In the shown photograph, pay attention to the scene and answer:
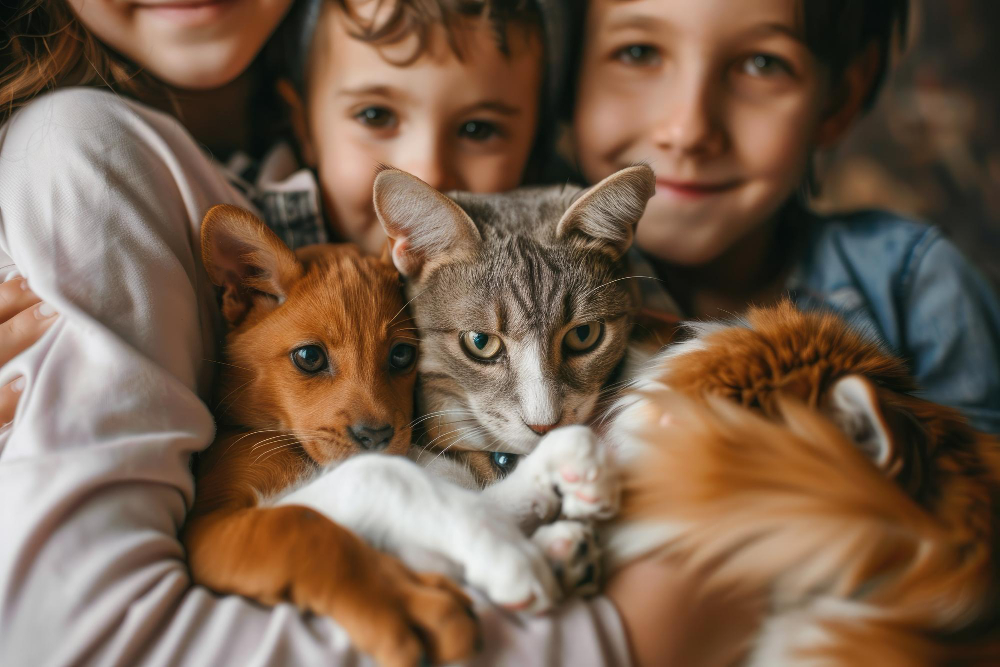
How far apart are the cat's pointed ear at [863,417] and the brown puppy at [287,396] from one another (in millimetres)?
480

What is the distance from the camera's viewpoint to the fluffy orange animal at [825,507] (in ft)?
2.20

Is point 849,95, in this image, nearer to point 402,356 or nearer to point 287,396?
point 402,356

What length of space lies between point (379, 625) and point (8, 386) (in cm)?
56

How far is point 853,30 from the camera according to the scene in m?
1.45

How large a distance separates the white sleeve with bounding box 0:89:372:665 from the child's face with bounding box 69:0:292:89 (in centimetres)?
23

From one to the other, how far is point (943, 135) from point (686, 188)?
1018mm

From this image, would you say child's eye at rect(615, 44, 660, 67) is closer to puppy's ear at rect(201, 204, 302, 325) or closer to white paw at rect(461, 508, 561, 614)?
puppy's ear at rect(201, 204, 302, 325)

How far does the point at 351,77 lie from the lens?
1.19 metres

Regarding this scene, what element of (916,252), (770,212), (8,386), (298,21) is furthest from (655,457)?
(916,252)

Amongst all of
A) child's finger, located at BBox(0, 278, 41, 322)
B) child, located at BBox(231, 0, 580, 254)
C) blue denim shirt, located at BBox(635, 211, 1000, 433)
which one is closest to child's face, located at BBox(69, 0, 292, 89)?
child, located at BBox(231, 0, 580, 254)

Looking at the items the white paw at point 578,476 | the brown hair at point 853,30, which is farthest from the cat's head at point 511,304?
the brown hair at point 853,30

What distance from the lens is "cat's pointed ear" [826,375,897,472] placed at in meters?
0.70

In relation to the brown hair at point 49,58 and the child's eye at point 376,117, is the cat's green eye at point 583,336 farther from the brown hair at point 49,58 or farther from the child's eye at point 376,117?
the brown hair at point 49,58

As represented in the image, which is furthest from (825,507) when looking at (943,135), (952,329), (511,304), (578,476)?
(943,135)
